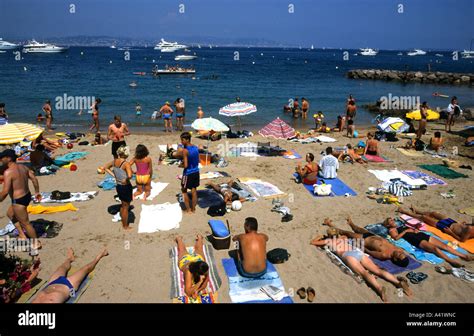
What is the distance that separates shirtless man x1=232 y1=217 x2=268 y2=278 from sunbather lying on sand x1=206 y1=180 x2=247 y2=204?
2.77m

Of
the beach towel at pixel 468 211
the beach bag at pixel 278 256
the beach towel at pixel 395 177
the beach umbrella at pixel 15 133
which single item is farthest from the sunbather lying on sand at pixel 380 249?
the beach umbrella at pixel 15 133

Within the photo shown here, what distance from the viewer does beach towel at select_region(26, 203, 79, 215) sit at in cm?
802

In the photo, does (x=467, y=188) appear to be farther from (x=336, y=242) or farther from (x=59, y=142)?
(x=59, y=142)

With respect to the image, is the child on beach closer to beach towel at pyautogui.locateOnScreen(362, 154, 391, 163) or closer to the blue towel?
the blue towel

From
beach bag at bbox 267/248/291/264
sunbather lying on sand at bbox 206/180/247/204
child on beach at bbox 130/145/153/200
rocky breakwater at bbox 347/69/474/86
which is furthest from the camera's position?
rocky breakwater at bbox 347/69/474/86

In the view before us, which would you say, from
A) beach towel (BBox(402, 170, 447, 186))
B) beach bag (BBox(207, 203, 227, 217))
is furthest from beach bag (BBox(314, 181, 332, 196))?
beach towel (BBox(402, 170, 447, 186))

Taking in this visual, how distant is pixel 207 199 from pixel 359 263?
4211 millimetres

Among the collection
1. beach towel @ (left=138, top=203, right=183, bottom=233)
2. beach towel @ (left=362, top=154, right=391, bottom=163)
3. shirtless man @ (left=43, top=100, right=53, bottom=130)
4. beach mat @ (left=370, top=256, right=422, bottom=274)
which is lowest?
beach mat @ (left=370, top=256, right=422, bottom=274)

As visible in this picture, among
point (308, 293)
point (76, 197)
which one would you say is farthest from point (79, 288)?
point (76, 197)

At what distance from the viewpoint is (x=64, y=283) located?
5.21 meters

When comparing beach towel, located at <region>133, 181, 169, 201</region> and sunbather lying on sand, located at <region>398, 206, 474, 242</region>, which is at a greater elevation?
beach towel, located at <region>133, 181, 169, 201</region>

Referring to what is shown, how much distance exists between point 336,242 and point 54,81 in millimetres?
39545

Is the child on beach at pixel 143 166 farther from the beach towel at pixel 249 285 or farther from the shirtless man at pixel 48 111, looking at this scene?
the shirtless man at pixel 48 111
